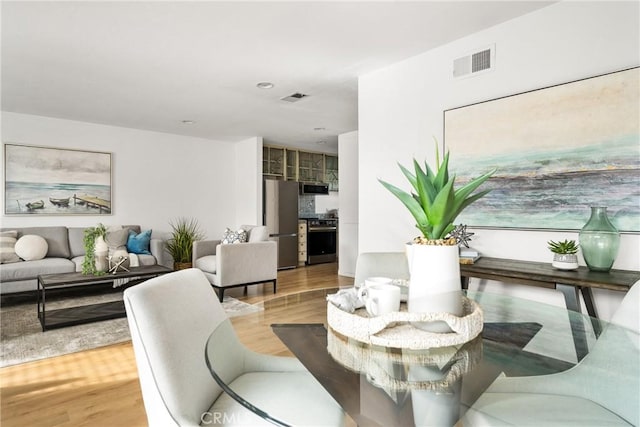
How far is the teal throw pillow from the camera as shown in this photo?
5043mm

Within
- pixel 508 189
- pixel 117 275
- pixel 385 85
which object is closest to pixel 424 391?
pixel 508 189

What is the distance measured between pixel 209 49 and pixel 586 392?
10.3ft

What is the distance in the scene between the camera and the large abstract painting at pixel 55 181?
482cm

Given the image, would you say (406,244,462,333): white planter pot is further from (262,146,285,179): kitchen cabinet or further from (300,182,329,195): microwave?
(300,182,329,195): microwave

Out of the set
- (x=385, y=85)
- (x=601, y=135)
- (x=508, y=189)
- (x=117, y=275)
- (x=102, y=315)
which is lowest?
(x=102, y=315)

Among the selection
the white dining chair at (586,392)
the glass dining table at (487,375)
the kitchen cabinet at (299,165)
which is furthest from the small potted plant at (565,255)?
the kitchen cabinet at (299,165)

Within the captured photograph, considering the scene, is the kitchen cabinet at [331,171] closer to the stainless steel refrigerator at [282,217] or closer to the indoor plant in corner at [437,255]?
the stainless steel refrigerator at [282,217]

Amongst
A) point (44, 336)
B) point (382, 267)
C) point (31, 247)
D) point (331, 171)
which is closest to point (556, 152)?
point (382, 267)

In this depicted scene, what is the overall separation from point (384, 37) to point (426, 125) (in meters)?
0.78

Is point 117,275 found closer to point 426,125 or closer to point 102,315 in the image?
point 102,315

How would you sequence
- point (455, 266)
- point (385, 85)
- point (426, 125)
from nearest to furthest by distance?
point (455, 266), point (426, 125), point (385, 85)

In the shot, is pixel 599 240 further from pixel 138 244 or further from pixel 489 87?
pixel 138 244

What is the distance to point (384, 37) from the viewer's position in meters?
2.73

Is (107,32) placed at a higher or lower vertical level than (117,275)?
higher
